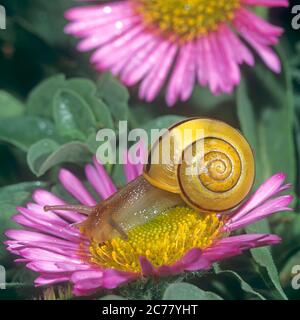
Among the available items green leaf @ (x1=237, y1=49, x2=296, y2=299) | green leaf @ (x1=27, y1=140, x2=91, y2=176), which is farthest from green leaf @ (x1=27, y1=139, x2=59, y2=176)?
green leaf @ (x1=237, y1=49, x2=296, y2=299)

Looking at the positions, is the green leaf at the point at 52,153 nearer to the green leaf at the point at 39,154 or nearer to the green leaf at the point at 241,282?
the green leaf at the point at 39,154

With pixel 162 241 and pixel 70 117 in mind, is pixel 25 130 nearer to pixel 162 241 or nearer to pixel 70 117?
pixel 70 117

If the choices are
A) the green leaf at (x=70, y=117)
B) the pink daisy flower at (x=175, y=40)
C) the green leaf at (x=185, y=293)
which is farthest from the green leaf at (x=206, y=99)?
the green leaf at (x=185, y=293)

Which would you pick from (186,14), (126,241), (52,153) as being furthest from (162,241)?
(186,14)

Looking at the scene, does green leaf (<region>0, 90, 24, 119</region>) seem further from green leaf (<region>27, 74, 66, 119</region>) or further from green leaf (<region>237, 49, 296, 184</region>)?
green leaf (<region>237, 49, 296, 184</region>)

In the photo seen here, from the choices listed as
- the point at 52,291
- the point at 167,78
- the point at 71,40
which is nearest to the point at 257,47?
the point at 167,78
